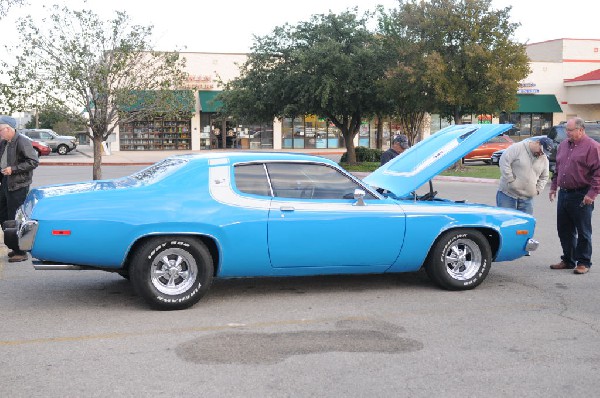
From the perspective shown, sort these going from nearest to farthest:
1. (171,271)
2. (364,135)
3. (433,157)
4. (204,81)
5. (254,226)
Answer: (171,271), (254,226), (433,157), (204,81), (364,135)

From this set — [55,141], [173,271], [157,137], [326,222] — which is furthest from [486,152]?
[55,141]

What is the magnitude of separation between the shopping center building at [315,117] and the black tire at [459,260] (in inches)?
1602

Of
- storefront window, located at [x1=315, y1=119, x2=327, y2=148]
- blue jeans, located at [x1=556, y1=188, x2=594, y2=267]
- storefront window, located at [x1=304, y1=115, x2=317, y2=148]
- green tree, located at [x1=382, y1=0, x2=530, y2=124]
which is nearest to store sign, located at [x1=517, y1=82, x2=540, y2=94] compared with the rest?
storefront window, located at [x1=315, y1=119, x2=327, y2=148]

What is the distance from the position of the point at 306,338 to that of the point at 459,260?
91.7 inches

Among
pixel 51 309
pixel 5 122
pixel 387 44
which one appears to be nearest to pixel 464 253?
pixel 51 309

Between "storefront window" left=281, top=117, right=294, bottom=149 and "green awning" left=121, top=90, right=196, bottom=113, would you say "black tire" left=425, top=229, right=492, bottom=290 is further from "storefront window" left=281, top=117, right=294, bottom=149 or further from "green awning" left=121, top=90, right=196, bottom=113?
"storefront window" left=281, top=117, right=294, bottom=149

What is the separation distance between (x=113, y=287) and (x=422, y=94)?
21451 millimetres

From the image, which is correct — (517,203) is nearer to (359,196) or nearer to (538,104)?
(359,196)

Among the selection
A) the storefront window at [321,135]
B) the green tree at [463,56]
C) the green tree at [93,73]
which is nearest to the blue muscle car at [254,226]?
the green tree at [93,73]

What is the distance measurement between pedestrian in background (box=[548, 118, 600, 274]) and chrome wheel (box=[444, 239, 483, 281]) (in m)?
1.65

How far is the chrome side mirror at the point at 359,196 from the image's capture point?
21.1 ft

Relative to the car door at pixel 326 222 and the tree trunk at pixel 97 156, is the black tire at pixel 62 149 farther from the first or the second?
the car door at pixel 326 222

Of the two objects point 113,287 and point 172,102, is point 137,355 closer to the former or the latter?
point 113,287

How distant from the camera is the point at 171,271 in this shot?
20.0 ft
